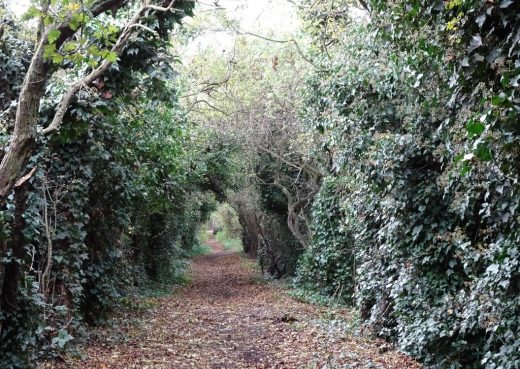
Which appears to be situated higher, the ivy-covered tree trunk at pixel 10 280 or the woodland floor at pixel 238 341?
the ivy-covered tree trunk at pixel 10 280

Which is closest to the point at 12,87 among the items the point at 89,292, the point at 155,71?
the point at 155,71

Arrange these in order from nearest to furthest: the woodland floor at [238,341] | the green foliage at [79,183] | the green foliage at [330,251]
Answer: the green foliage at [79,183] < the woodland floor at [238,341] < the green foliage at [330,251]

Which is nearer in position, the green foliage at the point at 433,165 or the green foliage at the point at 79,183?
the green foliage at the point at 433,165

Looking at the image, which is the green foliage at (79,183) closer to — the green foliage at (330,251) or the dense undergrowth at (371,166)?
the dense undergrowth at (371,166)

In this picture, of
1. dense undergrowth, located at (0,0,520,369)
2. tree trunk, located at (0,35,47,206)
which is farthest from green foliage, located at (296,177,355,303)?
tree trunk, located at (0,35,47,206)

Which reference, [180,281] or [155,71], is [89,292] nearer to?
[155,71]

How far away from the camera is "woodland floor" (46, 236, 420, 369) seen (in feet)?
25.9

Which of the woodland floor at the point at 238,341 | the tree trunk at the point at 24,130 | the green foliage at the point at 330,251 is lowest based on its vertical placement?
the woodland floor at the point at 238,341

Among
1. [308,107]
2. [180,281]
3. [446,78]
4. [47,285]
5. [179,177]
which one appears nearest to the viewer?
[446,78]

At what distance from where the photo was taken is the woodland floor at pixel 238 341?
25.9ft

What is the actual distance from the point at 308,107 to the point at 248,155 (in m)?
8.55

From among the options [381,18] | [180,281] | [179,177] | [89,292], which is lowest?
[180,281]

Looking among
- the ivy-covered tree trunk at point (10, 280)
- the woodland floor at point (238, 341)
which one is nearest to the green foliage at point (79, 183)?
the ivy-covered tree trunk at point (10, 280)

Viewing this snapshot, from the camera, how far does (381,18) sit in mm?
6738
